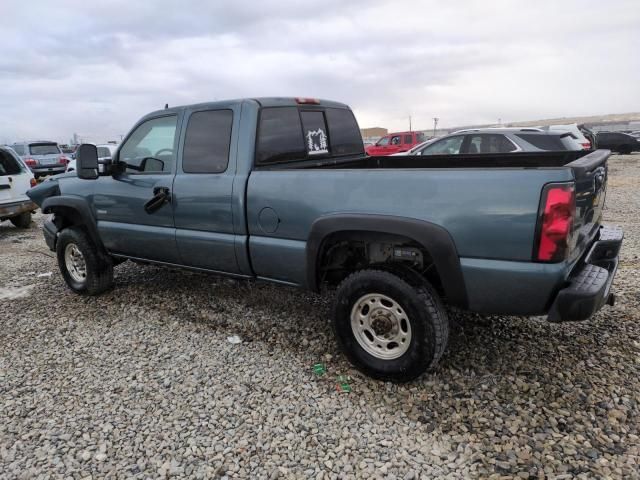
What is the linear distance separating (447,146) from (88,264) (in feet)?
25.8

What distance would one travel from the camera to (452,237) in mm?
2666

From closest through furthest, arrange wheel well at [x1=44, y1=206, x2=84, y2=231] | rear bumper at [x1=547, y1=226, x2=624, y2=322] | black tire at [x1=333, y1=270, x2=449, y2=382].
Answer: rear bumper at [x1=547, y1=226, x2=624, y2=322] → black tire at [x1=333, y1=270, x2=449, y2=382] → wheel well at [x1=44, y1=206, x2=84, y2=231]

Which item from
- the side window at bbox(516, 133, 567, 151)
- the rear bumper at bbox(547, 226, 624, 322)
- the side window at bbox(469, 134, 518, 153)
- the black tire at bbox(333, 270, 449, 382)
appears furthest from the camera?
Answer: the side window at bbox(469, 134, 518, 153)

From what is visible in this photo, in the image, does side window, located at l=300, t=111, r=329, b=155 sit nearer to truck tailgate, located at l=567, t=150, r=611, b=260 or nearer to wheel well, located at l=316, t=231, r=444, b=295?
A: wheel well, located at l=316, t=231, r=444, b=295

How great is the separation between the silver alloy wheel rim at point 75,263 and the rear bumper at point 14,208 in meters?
4.31

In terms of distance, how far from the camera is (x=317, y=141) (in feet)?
13.8

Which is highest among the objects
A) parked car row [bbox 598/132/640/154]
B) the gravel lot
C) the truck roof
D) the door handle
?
the truck roof

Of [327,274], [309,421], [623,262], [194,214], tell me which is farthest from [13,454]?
[623,262]

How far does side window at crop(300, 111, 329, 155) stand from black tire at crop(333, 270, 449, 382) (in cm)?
151

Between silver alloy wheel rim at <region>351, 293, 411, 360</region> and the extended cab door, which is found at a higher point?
the extended cab door

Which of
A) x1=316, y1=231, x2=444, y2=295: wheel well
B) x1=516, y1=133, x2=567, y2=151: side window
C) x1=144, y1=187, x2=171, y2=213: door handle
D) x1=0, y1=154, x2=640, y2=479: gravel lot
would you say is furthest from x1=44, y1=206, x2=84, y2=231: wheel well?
x1=516, y1=133, x2=567, y2=151: side window

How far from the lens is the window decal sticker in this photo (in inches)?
162

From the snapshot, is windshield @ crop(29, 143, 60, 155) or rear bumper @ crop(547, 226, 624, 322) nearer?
rear bumper @ crop(547, 226, 624, 322)

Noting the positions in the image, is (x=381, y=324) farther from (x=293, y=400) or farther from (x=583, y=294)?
(x=583, y=294)
